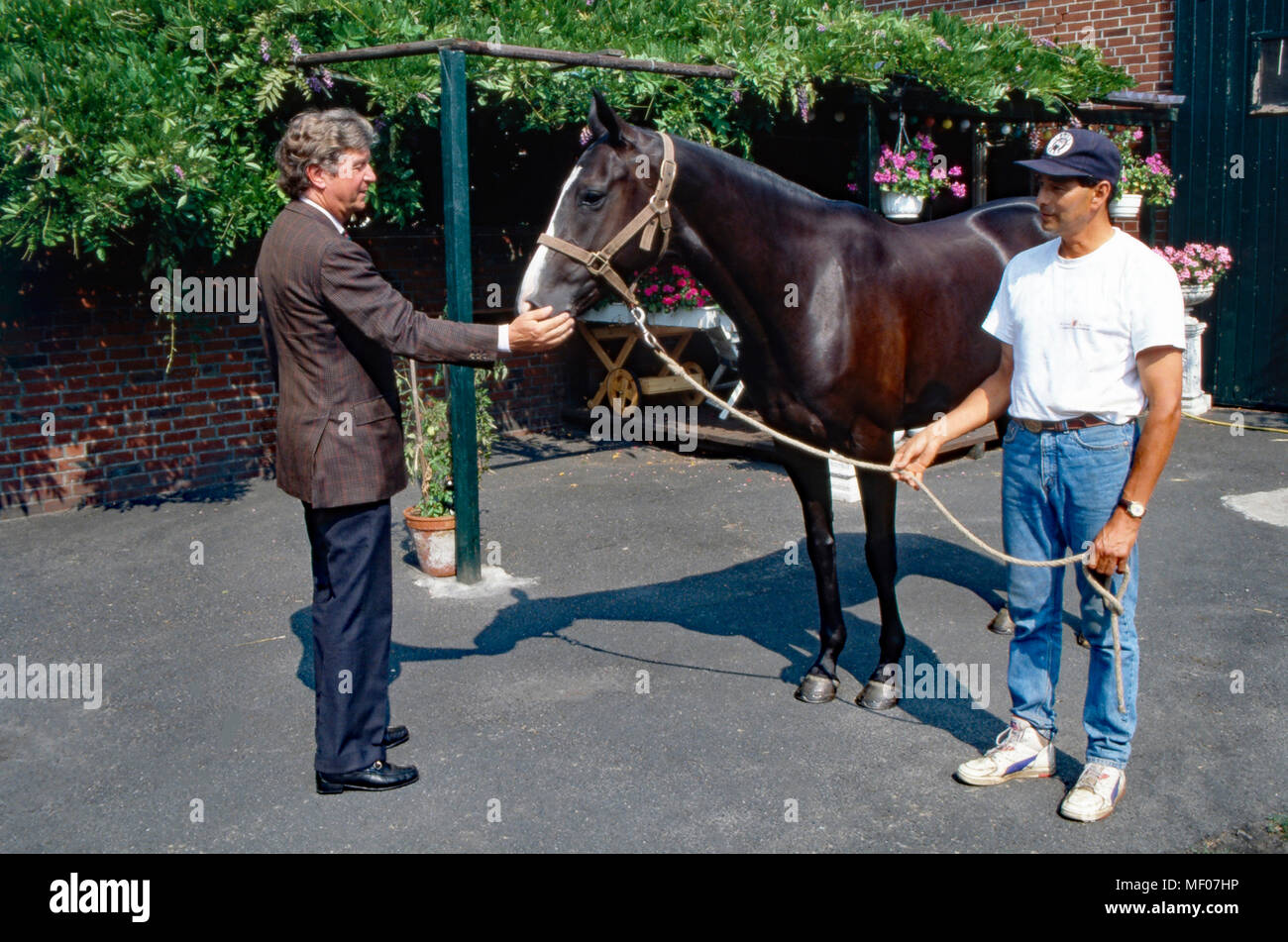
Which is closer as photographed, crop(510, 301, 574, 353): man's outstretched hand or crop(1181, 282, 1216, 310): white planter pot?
crop(510, 301, 574, 353): man's outstretched hand

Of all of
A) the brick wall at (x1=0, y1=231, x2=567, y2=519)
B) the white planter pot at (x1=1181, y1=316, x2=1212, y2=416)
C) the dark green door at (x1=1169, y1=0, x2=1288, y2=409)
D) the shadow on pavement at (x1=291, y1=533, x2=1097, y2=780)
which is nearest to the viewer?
the shadow on pavement at (x1=291, y1=533, x2=1097, y2=780)

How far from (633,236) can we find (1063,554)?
5.71ft

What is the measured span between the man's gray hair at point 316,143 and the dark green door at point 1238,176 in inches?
362

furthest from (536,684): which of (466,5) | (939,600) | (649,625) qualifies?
(466,5)

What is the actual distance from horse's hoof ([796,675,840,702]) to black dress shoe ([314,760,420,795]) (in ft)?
5.08

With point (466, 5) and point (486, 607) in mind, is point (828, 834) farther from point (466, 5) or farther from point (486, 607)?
point (466, 5)

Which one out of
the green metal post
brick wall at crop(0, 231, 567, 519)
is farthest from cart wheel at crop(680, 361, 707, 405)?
the green metal post

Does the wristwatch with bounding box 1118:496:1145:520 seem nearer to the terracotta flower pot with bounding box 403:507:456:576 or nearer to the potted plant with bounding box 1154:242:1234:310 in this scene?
the terracotta flower pot with bounding box 403:507:456:576

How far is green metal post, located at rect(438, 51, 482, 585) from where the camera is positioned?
18.6ft

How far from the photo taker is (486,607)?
223 inches

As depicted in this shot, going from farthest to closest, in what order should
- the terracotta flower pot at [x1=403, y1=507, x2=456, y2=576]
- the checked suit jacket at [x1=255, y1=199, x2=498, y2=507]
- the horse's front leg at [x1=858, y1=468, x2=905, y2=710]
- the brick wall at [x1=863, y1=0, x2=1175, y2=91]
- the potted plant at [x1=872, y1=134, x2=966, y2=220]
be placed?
the brick wall at [x1=863, y1=0, x2=1175, y2=91] < the potted plant at [x1=872, y1=134, x2=966, y2=220] < the terracotta flower pot at [x1=403, y1=507, x2=456, y2=576] < the horse's front leg at [x1=858, y1=468, x2=905, y2=710] < the checked suit jacket at [x1=255, y1=199, x2=498, y2=507]

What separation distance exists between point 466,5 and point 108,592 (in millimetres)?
4065

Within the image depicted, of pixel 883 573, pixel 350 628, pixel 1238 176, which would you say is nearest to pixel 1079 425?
pixel 883 573

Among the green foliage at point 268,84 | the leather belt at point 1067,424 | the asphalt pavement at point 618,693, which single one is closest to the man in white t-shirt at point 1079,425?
the leather belt at point 1067,424
